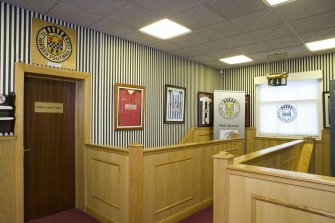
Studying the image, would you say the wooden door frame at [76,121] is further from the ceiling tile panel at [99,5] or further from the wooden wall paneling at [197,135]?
the wooden wall paneling at [197,135]

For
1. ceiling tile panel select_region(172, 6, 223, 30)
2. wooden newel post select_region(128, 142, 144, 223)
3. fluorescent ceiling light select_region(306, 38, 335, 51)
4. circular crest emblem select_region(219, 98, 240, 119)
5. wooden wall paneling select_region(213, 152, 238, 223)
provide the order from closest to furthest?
wooden wall paneling select_region(213, 152, 238, 223) < wooden newel post select_region(128, 142, 144, 223) < ceiling tile panel select_region(172, 6, 223, 30) < fluorescent ceiling light select_region(306, 38, 335, 51) < circular crest emblem select_region(219, 98, 240, 119)

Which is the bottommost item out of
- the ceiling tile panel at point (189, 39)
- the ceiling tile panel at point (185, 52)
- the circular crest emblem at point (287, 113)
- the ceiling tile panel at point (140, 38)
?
the circular crest emblem at point (287, 113)

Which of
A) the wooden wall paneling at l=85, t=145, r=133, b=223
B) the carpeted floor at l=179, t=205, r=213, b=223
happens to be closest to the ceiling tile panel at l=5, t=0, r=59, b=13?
the wooden wall paneling at l=85, t=145, r=133, b=223

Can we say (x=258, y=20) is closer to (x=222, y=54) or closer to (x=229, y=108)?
(x=222, y=54)

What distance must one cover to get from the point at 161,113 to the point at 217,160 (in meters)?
3.05

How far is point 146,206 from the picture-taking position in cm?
285

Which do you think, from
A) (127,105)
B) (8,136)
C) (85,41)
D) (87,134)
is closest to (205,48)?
(127,105)

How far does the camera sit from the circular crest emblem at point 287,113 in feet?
19.0

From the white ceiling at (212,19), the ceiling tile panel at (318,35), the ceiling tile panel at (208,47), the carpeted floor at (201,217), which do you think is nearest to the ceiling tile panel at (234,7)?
the white ceiling at (212,19)

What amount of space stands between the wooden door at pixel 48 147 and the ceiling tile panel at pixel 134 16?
1291 millimetres

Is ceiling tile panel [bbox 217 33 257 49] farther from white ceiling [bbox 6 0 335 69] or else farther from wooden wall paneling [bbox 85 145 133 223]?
wooden wall paneling [bbox 85 145 133 223]

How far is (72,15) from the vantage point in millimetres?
3295

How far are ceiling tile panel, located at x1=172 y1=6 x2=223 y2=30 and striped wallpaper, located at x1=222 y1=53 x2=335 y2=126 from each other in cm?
321

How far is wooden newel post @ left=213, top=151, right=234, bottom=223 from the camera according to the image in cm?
200
